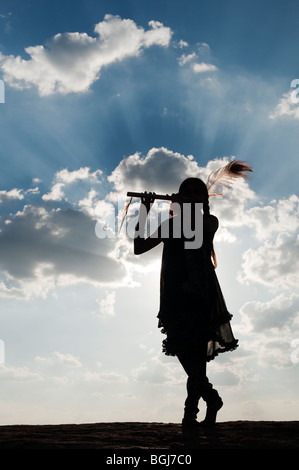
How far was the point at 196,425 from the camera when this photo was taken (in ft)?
16.2

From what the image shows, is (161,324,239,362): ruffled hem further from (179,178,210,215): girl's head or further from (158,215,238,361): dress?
(179,178,210,215): girl's head

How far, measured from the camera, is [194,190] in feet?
18.7

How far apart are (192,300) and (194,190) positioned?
1.37 m

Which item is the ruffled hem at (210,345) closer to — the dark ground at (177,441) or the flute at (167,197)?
the dark ground at (177,441)

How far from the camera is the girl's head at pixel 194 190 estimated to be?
224 inches

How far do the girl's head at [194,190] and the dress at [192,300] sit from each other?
26 centimetres

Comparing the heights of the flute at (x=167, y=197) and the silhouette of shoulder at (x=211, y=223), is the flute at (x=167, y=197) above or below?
above

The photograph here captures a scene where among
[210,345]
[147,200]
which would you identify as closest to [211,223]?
[147,200]

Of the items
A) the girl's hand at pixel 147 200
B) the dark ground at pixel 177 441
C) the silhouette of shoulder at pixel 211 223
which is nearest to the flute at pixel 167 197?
the girl's hand at pixel 147 200

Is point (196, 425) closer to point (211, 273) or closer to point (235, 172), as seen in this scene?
point (211, 273)

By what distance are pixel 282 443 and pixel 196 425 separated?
58.3 inches

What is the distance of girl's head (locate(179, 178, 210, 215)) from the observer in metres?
5.70

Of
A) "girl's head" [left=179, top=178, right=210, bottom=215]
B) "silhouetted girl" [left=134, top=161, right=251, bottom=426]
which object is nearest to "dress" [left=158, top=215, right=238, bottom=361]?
"silhouetted girl" [left=134, top=161, right=251, bottom=426]
